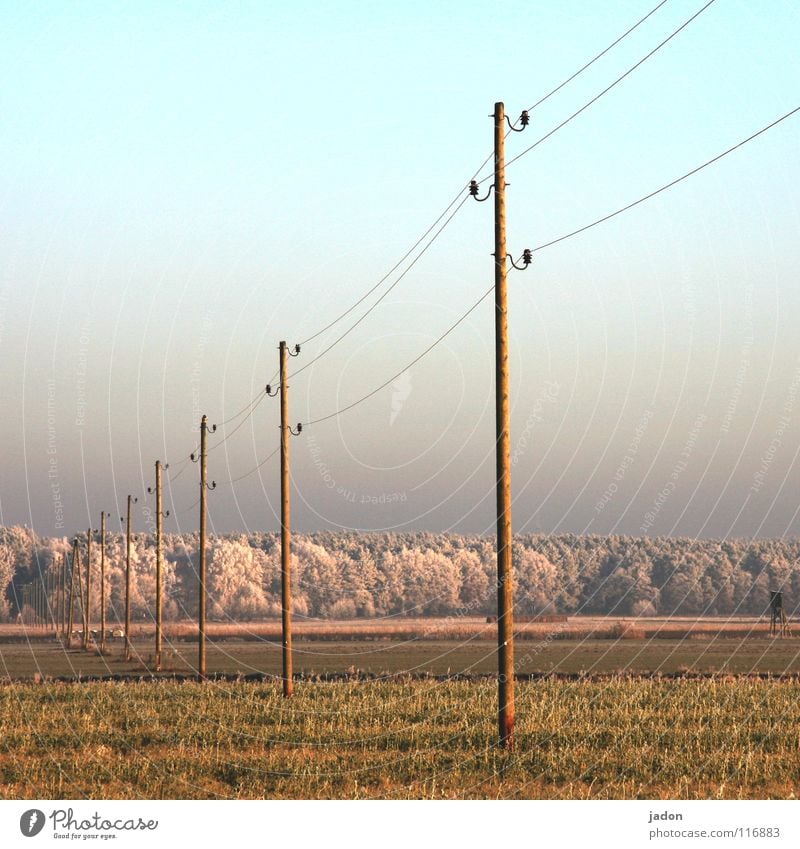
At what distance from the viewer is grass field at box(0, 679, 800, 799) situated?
2092 cm

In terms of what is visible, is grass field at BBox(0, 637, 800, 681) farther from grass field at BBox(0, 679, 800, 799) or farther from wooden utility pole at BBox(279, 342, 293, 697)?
grass field at BBox(0, 679, 800, 799)

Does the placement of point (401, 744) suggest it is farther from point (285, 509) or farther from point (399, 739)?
point (285, 509)

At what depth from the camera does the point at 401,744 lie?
2552 cm

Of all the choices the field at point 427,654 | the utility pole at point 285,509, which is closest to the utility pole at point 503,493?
the utility pole at point 285,509

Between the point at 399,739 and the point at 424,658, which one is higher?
the point at 399,739

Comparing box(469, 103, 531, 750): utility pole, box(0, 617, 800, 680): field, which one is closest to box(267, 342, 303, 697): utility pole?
box(0, 617, 800, 680): field

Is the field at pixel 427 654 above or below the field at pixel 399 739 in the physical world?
below

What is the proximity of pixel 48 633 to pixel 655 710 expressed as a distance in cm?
9742

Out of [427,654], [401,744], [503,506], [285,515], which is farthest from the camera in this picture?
[427,654]

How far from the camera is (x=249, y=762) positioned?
2338 cm

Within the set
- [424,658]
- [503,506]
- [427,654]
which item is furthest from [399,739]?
[427,654]

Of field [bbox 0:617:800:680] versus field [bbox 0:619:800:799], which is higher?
field [bbox 0:619:800:799]

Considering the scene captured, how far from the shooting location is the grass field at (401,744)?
2092cm

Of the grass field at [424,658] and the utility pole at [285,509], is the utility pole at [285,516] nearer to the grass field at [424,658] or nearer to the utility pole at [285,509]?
the utility pole at [285,509]
